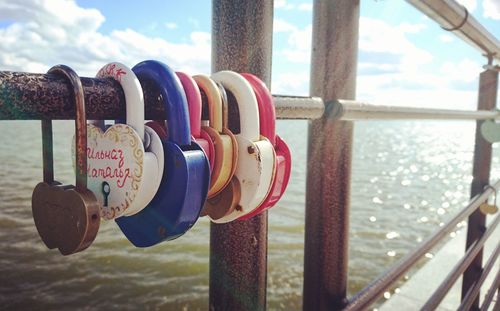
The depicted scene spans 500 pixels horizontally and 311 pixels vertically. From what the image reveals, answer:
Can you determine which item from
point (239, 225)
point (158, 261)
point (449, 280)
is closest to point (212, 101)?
point (239, 225)

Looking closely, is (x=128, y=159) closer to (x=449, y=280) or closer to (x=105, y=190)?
(x=105, y=190)

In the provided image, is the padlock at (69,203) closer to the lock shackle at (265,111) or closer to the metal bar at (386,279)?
the lock shackle at (265,111)

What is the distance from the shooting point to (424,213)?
56.4 feet

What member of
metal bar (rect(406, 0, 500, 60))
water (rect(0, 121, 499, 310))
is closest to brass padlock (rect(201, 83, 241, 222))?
metal bar (rect(406, 0, 500, 60))

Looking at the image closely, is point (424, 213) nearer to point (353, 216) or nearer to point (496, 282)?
point (353, 216)

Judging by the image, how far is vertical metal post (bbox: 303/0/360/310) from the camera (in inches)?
35.3

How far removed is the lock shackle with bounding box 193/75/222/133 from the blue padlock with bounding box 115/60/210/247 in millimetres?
68

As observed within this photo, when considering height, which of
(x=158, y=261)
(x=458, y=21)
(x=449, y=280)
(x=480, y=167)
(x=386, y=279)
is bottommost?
(x=158, y=261)

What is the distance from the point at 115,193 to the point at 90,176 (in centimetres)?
5

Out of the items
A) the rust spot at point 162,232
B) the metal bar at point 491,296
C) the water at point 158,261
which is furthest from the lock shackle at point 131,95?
the water at point 158,261

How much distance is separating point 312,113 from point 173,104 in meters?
0.38

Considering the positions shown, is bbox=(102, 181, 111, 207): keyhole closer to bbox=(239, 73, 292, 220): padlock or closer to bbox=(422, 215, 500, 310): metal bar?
bbox=(239, 73, 292, 220): padlock

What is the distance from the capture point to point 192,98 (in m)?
0.52

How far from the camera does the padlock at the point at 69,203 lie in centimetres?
42
